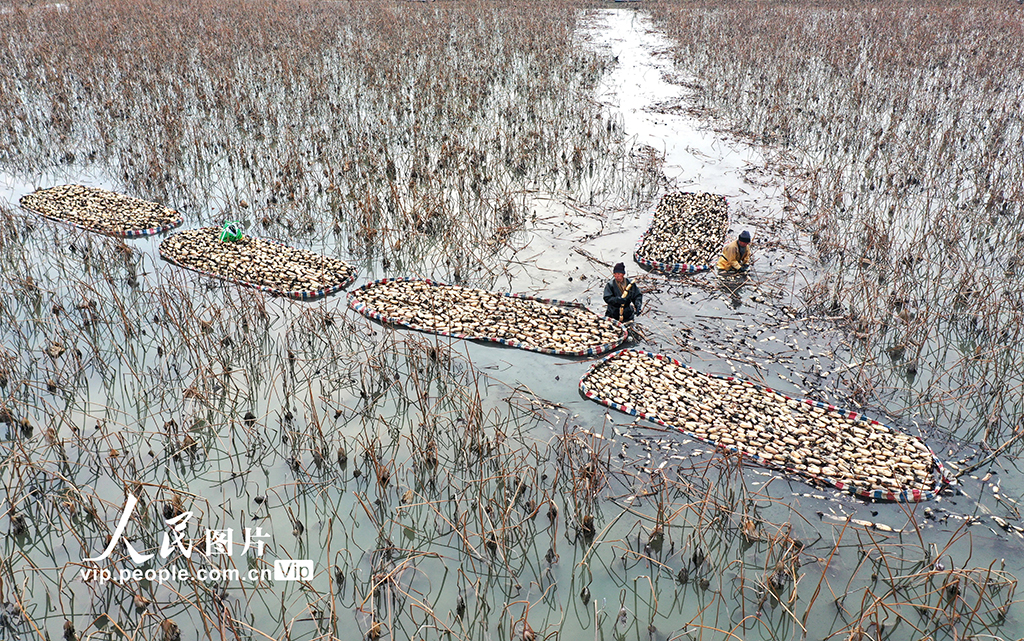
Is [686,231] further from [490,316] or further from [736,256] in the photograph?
[490,316]

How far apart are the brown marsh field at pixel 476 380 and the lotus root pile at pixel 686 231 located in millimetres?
524

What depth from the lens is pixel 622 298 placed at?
8242 mm

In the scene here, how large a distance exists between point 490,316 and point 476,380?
2.35m

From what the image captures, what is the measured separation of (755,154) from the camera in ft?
46.3

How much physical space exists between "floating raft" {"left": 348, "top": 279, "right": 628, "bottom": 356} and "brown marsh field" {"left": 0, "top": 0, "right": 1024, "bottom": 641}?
0.88 feet

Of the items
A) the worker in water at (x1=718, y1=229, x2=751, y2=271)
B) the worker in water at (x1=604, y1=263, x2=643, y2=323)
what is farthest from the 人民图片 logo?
the worker in water at (x1=718, y1=229, x2=751, y2=271)

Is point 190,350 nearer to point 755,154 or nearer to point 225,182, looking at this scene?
point 225,182

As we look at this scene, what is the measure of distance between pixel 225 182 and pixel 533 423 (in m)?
8.64

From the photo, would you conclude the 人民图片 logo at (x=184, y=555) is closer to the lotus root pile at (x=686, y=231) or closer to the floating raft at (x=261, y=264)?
the floating raft at (x=261, y=264)

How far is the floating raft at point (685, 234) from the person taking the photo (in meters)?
9.78

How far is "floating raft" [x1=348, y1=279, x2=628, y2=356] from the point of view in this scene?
26.4ft

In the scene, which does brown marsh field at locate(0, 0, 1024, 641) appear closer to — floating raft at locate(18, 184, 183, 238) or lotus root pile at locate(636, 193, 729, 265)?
floating raft at locate(18, 184, 183, 238)

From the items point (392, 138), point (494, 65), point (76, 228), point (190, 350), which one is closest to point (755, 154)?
point (392, 138)

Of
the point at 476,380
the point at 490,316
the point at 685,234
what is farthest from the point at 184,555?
the point at 685,234
